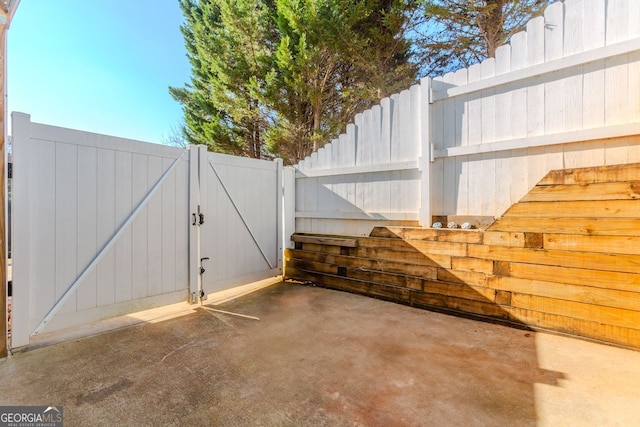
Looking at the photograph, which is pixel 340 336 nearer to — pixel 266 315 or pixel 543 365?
pixel 266 315

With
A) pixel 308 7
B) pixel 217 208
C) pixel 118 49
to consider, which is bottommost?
pixel 217 208

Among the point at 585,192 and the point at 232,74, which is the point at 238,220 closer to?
the point at 585,192

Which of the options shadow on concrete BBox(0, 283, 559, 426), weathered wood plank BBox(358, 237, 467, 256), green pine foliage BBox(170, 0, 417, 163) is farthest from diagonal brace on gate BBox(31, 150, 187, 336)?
green pine foliage BBox(170, 0, 417, 163)

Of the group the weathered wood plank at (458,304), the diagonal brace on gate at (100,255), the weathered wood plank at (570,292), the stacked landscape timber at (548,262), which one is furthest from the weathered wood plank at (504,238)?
the diagonal brace on gate at (100,255)

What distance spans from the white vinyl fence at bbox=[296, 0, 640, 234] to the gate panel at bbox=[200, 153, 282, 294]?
39.7 inches

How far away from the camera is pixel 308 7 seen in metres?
5.28

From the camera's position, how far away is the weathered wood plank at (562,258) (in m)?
2.14

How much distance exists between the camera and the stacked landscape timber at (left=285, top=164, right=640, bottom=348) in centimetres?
216

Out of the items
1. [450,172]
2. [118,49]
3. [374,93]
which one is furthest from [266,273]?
[118,49]

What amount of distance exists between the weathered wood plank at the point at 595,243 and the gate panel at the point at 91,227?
Result: 357cm

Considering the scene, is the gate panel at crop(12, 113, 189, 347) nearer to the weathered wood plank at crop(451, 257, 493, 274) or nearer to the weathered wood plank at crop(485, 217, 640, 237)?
the weathered wood plank at crop(451, 257, 493, 274)

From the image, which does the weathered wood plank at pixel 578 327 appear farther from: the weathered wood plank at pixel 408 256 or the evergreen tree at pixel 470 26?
the evergreen tree at pixel 470 26

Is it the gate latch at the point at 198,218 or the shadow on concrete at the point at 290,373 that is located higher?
the gate latch at the point at 198,218

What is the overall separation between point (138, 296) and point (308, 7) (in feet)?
17.8
